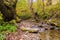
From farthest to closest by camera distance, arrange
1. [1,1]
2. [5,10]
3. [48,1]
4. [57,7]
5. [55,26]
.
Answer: [48,1], [57,7], [55,26], [5,10], [1,1]

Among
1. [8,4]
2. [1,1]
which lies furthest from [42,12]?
[1,1]

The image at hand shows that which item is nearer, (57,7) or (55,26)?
(55,26)

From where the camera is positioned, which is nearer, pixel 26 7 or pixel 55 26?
pixel 55 26

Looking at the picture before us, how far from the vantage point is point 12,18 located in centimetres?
1436

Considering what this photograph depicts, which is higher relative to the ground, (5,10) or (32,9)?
(5,10)

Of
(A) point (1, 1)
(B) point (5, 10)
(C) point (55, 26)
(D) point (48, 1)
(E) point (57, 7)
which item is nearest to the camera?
(A) point (1, 1)

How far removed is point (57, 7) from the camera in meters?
17.8

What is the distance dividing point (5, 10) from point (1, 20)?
1.07 metres

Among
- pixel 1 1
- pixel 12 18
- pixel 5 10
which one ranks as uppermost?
pixel 1 1

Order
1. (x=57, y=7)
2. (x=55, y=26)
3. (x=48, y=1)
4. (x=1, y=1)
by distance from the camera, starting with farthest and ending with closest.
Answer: (x=48, y=1), (x=57, y=7), (x=55, y=26), (x=1, y=1)

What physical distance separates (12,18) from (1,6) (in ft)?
7.36

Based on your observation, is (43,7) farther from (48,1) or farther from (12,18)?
(12,18)

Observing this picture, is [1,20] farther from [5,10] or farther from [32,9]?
[32,9]

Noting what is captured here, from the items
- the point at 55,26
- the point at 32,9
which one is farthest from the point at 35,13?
the point at 55,26
